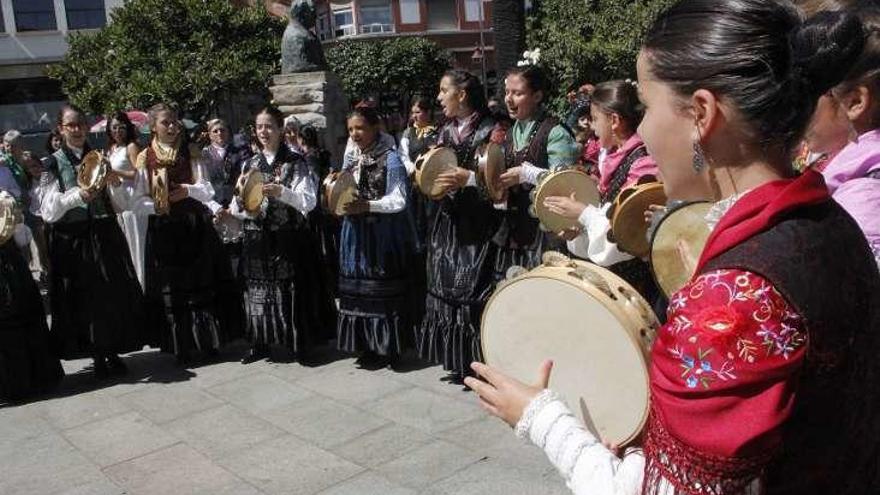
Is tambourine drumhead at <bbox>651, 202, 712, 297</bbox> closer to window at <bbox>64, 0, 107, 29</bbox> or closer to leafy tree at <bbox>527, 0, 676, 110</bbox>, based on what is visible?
leafy tree at <bbox>527, 0, 676, 110</bbox>

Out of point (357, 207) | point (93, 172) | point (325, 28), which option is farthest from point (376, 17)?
point (357, 207)

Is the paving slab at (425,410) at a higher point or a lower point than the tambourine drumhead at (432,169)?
lower

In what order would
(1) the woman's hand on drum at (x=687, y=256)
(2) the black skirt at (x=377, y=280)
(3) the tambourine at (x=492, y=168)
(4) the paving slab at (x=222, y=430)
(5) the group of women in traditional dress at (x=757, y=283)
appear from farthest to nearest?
1. (2) the black skirt at (x=377, y=280)
2. (3) the tambourine at (x=492, y=168)
3. (4) the paving slab at (x=222, y=430)
4. (1) the woman's hand on drum at (x=687, y=256)
5. (5) the group of women in traditional dress at (x=757, y=283)

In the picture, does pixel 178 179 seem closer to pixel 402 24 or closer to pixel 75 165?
pixel 75 165

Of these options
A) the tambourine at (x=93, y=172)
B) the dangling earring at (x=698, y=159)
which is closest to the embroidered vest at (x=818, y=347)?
the dangling earring at (x=698, y=159)

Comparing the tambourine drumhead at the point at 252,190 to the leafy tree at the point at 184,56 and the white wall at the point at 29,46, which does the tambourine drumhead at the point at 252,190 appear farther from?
the white wall at the point at 29,46

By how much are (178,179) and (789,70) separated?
498 centimetres

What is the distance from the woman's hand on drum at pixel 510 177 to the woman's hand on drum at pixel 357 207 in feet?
3.45

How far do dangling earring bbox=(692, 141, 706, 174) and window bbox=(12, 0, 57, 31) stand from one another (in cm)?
3175

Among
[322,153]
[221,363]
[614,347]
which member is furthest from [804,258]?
[322,153]

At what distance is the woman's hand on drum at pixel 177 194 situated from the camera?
5.43m

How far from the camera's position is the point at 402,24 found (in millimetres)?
43969

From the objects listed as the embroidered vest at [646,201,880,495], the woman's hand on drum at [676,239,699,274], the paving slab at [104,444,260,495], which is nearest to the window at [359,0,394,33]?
the paving slab at [104,444,260,495]

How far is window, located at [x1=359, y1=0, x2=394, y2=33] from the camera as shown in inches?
1725
